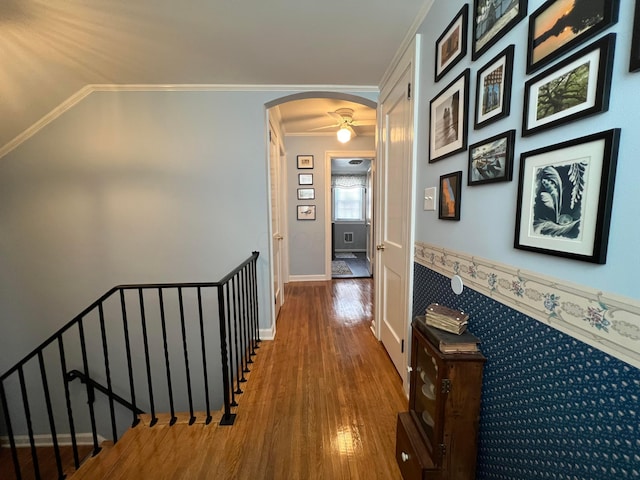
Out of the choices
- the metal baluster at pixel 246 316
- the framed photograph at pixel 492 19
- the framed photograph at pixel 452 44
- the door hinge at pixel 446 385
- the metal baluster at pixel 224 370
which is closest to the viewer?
the framed photograph at pixel 492 19

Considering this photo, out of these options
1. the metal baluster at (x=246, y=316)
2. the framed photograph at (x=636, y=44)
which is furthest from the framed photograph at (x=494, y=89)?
the metal baluster at (x=246, y=316)

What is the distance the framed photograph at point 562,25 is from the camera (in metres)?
0.59

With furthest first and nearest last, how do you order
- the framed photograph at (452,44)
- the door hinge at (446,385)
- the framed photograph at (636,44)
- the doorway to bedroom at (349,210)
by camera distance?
the doorway to bedroom at (349,210)
the framed photograph at (452,44)
the door hinge at (446,385)
the framed photograph at (636,44)

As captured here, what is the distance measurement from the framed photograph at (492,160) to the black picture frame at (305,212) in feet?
11.1

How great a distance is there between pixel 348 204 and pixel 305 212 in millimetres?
3424

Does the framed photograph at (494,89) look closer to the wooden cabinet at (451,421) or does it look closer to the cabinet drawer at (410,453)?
the wooden cabinet at (451,421)

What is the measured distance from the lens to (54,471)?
2568 millimetres

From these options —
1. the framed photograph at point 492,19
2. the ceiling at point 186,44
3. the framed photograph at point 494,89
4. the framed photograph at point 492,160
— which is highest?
the ceiling at point 186,44

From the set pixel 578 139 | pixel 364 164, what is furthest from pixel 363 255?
pixel 578 139

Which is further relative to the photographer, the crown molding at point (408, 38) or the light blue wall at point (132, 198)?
the light blue wall at point (132, 198)

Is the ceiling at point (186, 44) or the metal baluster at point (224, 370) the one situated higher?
the ceiling at point (186, 44)

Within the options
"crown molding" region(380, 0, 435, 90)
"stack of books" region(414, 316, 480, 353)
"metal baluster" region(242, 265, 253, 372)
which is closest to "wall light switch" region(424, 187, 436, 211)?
"stack of books" region(414, 316, 480, 353)

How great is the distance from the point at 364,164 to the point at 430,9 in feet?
18.1

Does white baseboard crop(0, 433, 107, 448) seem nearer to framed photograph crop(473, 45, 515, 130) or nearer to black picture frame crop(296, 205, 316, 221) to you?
black picture frame crop(296, 205, 316, 221)
